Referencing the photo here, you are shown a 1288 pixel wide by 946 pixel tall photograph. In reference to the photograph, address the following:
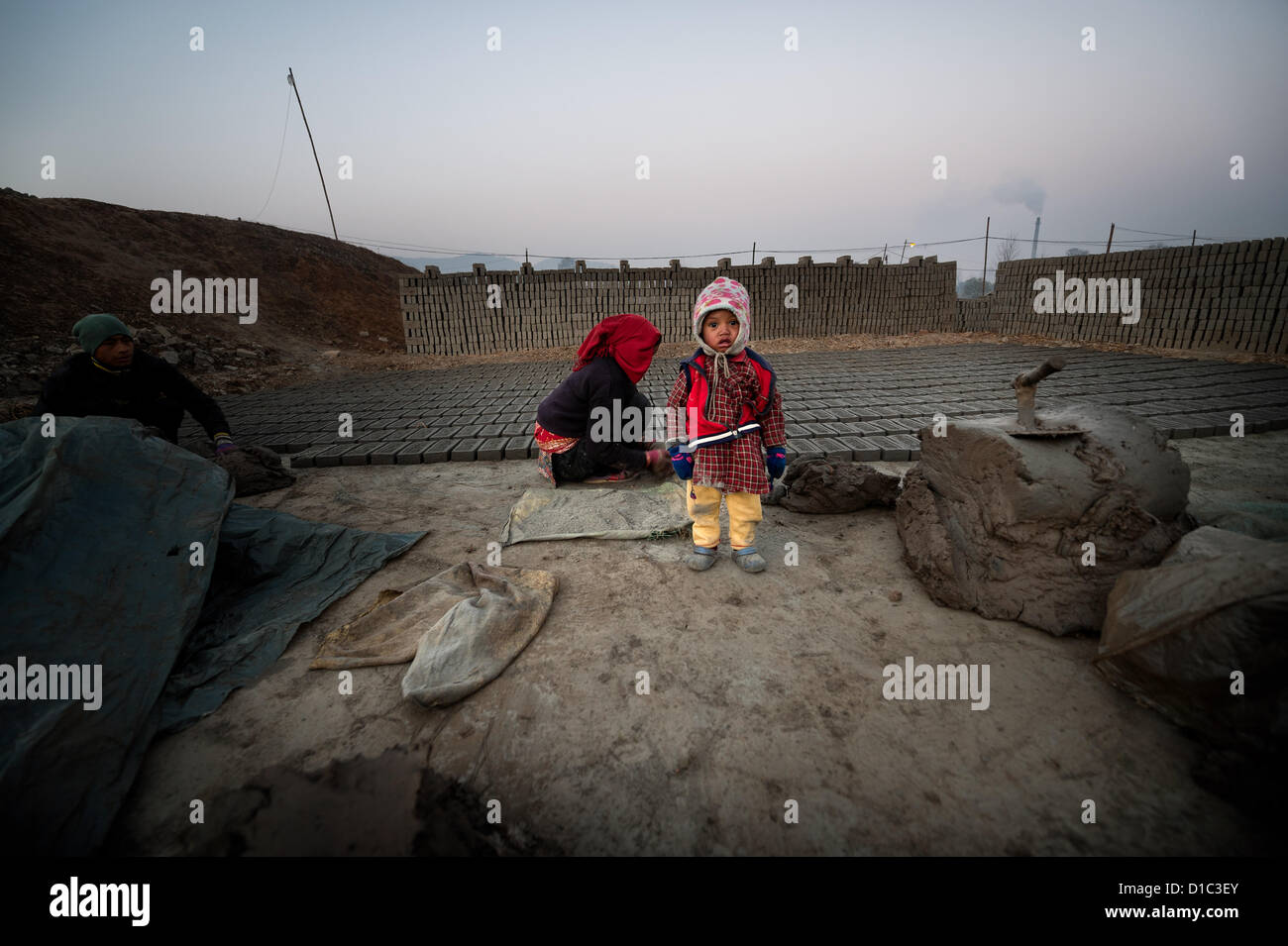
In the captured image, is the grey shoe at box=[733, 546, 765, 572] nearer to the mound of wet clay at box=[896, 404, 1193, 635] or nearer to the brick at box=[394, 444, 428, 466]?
the mound of wet clay at box=[896, 404, 1193, 635]

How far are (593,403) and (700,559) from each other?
1440 millimetres

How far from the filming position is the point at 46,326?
9336 millimetres

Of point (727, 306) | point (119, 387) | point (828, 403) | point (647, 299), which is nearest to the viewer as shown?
point (727, 306)

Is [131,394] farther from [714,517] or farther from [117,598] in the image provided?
[714,517]

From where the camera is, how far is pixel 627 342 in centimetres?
343

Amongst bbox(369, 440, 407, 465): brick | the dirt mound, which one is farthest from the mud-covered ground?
the dirt mound

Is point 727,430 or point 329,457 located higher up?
point 727,430

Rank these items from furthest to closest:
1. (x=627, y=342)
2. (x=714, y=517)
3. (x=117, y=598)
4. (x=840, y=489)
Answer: (x=627, y=342) → (x=840, y=489) → (x=714, y=517) → (x=117, y=598)

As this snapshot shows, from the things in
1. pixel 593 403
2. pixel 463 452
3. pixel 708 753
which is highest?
pixel 593 403

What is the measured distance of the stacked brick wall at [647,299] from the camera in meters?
11.6

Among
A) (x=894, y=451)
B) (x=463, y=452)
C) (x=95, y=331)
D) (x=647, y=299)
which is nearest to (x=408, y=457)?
(x=463, y=452)

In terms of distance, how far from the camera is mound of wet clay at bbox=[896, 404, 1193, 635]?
2088 mm

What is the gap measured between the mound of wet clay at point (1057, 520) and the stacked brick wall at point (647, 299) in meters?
10.2
